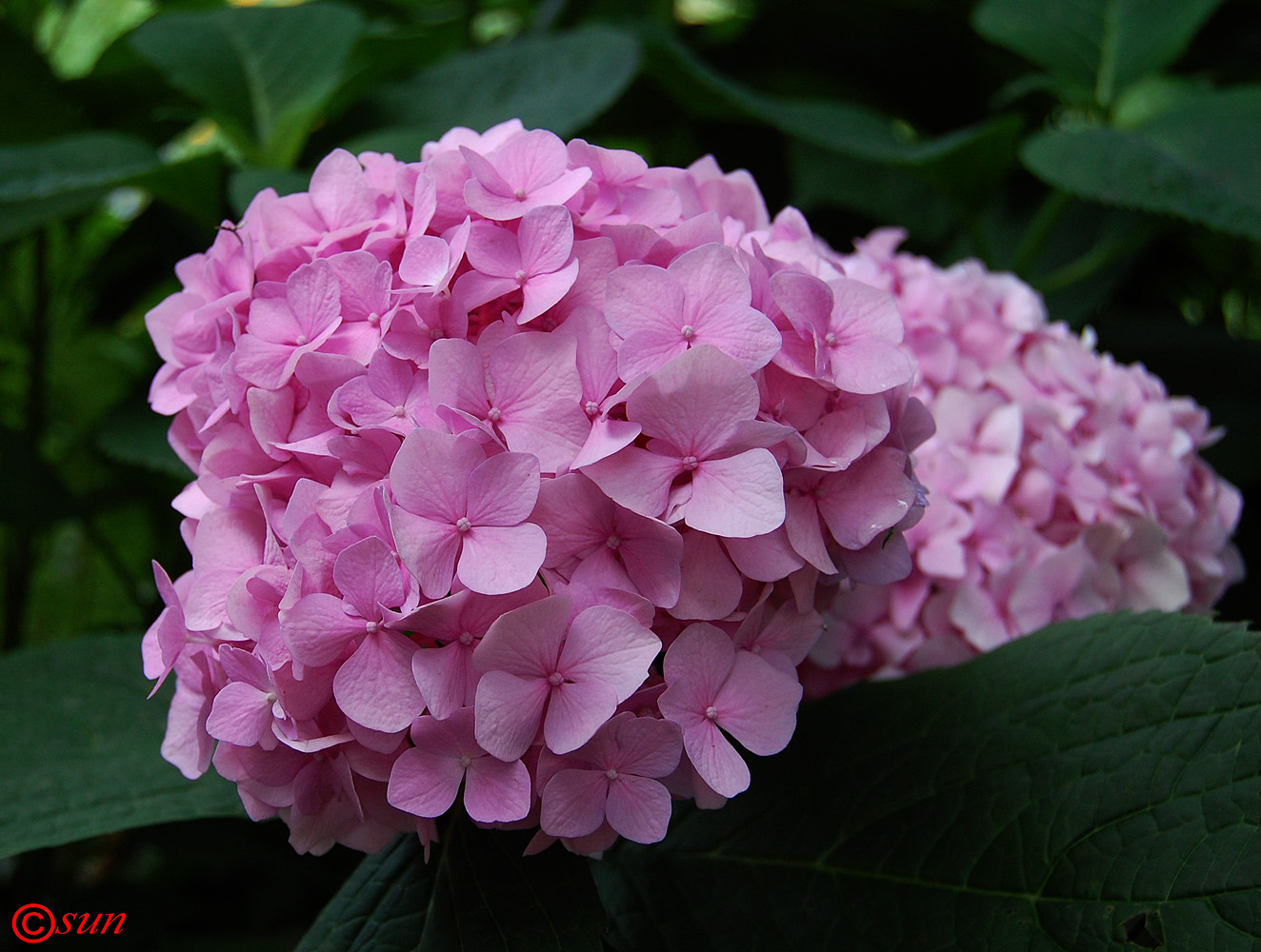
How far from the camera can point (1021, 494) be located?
720 millimetres

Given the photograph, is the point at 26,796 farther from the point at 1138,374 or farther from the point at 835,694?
the point at 1138,374

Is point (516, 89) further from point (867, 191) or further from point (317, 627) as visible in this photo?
point (317, 627)

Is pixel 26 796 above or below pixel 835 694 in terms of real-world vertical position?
below

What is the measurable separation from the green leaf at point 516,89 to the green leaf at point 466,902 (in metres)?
0.58

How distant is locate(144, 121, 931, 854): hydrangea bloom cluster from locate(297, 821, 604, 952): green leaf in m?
0.05

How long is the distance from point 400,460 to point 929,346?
1.54ft

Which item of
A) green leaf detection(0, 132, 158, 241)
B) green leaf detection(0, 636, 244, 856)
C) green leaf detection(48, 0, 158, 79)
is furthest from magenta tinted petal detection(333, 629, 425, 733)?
green leaf detection(48, 0, 158, 79)

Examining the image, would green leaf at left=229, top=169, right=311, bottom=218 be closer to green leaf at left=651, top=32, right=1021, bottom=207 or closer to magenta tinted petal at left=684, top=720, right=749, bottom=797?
green leaf at left=651, top=32, right=1021, bottom=207

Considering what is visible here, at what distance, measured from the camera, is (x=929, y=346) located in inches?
29.4

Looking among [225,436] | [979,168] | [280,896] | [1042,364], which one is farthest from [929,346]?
[280,896]

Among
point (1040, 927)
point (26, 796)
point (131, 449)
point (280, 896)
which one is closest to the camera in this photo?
point (1040, 927)

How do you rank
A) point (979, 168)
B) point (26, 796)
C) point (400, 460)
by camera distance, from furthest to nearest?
1. point (979, 168)
2. point (26, 796)
3. point (400, 460)

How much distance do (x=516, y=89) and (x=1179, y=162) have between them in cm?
62

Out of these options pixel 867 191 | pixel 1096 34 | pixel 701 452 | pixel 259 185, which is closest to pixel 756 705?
pixel 701 452
